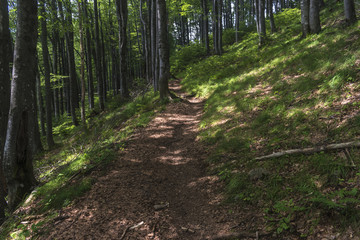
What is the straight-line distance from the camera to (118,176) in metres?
4.84

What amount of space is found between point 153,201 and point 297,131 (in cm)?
331

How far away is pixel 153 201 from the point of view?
4.01 metres

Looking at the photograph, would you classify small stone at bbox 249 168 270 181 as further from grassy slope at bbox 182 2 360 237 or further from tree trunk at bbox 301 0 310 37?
tree trunk at bbox 301 0 310 37

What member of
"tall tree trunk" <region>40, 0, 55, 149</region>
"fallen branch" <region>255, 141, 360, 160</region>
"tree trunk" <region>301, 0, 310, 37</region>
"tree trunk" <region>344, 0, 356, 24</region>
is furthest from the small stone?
"tall tree trunk" <region>40, 0, 55, 149</region>

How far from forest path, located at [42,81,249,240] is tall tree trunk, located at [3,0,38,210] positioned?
1.98 metres

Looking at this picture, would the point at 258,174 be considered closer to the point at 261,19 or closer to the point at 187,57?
the point at 261,19

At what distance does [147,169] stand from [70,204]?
178 cm

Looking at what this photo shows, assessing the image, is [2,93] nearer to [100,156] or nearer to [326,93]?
[100,156]

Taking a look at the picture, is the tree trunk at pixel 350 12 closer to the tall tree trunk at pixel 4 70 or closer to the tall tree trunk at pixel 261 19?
the tall tree trunk at pixel 261 19

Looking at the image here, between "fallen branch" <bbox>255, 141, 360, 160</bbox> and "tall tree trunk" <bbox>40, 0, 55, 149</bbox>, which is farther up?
"tall tree trunk" <bbox>40, 0, 55, 149</bbox>

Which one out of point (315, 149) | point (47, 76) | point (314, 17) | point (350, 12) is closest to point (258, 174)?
point (315, 149)

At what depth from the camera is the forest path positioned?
3236mm

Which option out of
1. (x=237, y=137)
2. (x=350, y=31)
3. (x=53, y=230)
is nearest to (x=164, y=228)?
(x=53, y=230)

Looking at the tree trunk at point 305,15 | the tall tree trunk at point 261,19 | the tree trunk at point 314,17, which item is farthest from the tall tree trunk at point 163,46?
the tall tree trunk at point 261,19
